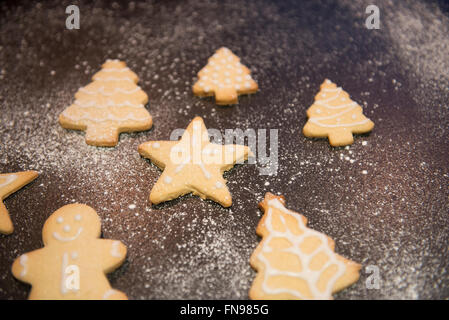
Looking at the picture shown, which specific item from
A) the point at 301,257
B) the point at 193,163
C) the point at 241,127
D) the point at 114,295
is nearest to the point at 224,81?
the point at 241,127

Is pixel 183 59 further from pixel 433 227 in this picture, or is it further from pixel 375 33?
pixel 433 227

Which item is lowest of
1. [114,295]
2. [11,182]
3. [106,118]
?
[114,295]

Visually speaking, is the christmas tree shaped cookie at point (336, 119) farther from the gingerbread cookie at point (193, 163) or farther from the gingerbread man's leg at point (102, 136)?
the gingerbread man's leg at point (102, 136)

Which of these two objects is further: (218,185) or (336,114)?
(336,114)

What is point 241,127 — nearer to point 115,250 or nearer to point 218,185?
point 218,185

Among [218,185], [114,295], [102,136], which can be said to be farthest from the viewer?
[102,136]

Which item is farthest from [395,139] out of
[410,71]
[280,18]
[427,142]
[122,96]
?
[122,96]

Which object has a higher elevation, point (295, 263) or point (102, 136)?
point (102, 136)
